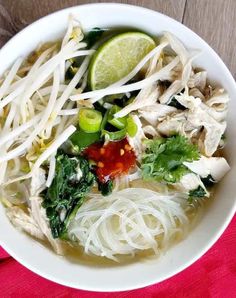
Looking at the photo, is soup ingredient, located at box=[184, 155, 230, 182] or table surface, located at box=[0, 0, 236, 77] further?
table surface, located at box=[0, 0, 236, 77]

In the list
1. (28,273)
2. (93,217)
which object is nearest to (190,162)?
(93,217)

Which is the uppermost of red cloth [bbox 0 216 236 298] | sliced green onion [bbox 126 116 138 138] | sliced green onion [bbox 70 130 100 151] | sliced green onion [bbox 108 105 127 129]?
sliced green onion [bbox 108 105 127 129]

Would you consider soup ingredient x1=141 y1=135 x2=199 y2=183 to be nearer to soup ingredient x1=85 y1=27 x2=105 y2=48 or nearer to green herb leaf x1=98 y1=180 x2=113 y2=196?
green herb leaf x1=98 y1=180 x2=113 y2=196

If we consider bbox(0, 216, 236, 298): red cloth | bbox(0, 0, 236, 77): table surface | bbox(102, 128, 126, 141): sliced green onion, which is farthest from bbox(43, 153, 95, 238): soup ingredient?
bbox(0, 0, 236, 77): table surface

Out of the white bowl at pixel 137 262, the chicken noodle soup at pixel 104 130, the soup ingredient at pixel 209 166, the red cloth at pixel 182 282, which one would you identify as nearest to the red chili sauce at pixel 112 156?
the chicken noodle soup at pixel 104 130

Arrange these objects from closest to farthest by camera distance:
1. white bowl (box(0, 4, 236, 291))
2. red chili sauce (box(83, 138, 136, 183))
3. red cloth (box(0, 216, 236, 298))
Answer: white bowl (box(0, 4, 236, 291)), red chili sauce (box(83, 138, 136, 183)), red cloth (box(0, 216, 236, 298))

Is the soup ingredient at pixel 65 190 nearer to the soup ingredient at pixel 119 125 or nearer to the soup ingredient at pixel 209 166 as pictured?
the soup ingredient at pixel 119 125

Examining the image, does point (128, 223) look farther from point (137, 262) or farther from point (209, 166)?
point (209, 166)
